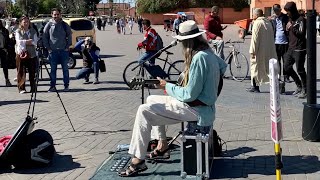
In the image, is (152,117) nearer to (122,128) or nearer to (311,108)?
(311,108)

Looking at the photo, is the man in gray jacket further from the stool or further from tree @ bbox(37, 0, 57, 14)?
tree @ bbox(37, 0, 57, 14)

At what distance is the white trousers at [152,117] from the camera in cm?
577

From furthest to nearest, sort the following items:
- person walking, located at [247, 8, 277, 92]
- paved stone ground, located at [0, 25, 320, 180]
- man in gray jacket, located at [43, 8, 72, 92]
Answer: man in gray jacket, located at [43, 8, 72, 92] → person walking, located at [247, 8, 277, 92] → paved stone ground, located at [0, 25, 320, 180]

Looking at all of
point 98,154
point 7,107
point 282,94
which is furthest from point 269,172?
point 7,107

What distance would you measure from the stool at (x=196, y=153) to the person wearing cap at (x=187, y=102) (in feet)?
0.45

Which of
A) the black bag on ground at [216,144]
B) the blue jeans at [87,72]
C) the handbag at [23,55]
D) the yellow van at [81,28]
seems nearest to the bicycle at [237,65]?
the blue jeans at [87,72]

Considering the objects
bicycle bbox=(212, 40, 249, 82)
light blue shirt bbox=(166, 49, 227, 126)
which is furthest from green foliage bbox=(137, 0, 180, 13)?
light blue shirt bbox=(166, 49, 227, 126)

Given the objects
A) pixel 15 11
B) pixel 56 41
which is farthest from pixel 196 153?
pixel 15 11

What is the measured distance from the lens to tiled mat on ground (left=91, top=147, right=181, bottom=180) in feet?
19.2

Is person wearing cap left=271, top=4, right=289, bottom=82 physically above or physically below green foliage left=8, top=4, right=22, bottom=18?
below

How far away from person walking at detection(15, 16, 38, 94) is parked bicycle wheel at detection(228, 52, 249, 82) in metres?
4.87

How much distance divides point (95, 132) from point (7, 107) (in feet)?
10.4

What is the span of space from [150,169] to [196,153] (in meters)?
0.71

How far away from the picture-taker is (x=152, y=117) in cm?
581
